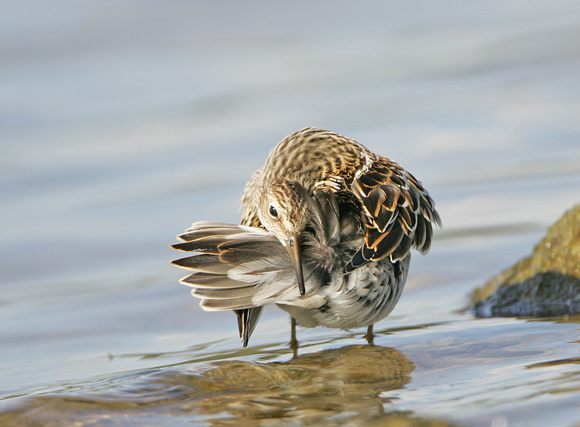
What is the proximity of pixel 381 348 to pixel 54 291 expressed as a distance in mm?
4043

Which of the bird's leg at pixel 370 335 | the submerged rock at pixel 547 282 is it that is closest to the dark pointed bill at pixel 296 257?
the bird's leg at pixel 370 335

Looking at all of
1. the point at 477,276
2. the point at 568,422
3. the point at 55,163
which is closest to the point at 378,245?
the point at 568,422

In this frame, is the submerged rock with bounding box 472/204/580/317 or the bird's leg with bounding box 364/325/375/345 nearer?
the bird's leg with bounding box 364/325/375/345

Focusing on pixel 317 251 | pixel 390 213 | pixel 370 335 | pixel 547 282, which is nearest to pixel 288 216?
pixel 317 251

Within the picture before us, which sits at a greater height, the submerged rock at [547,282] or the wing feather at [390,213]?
the wing feather at [390,213]

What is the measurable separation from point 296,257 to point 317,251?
0.31 metres

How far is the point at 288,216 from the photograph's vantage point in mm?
5145

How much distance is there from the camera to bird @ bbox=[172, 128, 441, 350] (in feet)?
16.5

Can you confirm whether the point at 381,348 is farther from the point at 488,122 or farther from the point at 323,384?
the point at 488,122

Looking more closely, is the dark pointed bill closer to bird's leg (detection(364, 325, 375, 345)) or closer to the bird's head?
the bird's head

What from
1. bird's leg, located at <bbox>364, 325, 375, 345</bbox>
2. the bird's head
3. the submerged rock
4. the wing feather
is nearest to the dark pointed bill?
the bird's head

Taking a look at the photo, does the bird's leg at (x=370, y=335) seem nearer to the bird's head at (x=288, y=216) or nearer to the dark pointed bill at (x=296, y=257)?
the bird's head at (x=288, y=216)

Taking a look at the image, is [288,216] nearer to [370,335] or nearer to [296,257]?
[296,257]

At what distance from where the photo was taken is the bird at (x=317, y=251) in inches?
198
